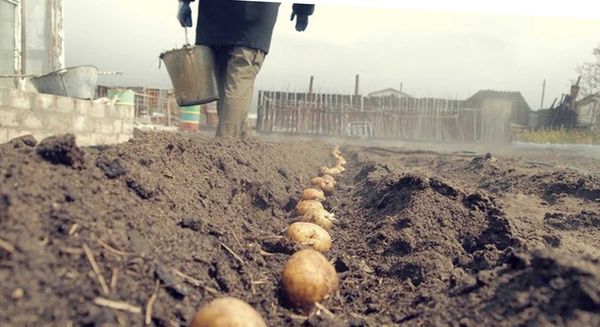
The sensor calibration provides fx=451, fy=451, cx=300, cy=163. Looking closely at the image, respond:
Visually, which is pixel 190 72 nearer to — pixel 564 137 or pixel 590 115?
pixel 564 137

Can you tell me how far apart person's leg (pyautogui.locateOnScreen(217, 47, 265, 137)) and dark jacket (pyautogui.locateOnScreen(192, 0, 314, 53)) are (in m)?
0.15

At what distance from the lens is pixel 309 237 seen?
124 inches

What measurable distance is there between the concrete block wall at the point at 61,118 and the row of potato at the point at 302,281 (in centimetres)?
325

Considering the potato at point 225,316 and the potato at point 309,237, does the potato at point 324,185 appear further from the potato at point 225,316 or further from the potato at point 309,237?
the potato at point 225,316

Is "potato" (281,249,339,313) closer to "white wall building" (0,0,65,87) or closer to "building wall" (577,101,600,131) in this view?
"white wall building" (0,0,65,87)

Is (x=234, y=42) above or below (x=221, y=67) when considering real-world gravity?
above

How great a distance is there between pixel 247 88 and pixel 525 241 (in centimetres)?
443

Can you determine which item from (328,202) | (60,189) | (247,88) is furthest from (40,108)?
(60,189)

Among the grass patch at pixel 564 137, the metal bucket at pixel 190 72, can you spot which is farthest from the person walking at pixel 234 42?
the grass patch at pixel 564 137

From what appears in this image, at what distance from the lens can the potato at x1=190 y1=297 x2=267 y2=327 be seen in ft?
5.56

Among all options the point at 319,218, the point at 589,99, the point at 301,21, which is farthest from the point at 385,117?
the point at 319,218

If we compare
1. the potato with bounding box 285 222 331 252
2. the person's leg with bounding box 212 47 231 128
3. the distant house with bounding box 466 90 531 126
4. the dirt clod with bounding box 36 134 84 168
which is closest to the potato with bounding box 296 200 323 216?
the potato with bounding box 285 222 331 252

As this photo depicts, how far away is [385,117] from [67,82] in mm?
18004

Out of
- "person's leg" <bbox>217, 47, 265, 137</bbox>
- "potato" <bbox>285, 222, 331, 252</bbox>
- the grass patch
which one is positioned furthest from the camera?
the grass patch
